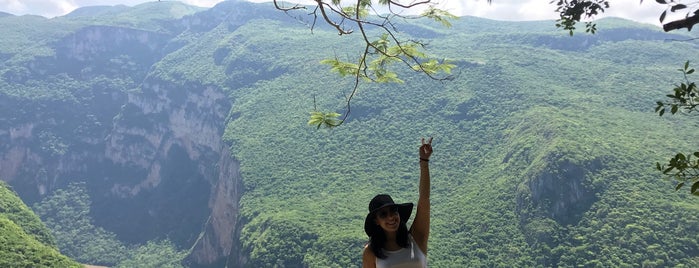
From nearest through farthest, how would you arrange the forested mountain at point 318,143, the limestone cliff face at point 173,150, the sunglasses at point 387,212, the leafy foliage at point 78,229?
the sunglasses at point 387,212 → the forested mountain at point 318,143 → the leafy foliage at point 78,229 → the limestone cliff face at point 173,150

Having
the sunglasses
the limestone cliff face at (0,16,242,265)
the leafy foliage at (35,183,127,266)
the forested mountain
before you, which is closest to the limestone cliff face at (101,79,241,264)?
the limestone cliff face at (0,16,242,265)

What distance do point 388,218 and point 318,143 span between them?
64.0m

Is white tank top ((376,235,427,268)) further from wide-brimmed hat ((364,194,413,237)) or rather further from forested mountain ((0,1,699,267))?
forested mountain ((0,1,699,267))

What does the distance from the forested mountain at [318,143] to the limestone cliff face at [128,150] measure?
1.23 feet

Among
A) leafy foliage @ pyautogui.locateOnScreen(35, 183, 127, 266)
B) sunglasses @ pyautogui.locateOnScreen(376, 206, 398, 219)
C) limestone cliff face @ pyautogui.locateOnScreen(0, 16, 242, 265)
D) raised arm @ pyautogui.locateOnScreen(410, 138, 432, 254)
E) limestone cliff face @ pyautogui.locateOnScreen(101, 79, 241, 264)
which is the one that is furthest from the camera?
limestone cliff face @ pyautogui.locateOnScreen(0, 16, 242, 265)

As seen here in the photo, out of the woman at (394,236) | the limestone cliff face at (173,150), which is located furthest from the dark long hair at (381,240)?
the limestone cliff face at (173,150)

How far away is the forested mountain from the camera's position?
130 ft

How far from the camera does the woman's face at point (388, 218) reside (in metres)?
3.96

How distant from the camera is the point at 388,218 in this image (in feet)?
13.0

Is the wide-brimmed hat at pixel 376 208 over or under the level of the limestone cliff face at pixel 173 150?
over

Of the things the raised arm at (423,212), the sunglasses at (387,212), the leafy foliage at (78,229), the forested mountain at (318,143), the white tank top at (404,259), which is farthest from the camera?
the leafy foliage at (78,229)

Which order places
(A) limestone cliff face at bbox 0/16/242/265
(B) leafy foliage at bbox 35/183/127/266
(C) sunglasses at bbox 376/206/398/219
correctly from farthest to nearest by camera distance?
(A) limestone cliff face at bbox 0/16/242/265, (B) leafy foliage at bbox 35/183/127/266, (C) sunglasses at bbox 376/206/398/219

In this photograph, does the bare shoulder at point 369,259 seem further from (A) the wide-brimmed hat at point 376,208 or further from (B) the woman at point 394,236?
(A) the wide-brimmed hat at point 376,208

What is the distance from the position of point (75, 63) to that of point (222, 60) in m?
39.3
